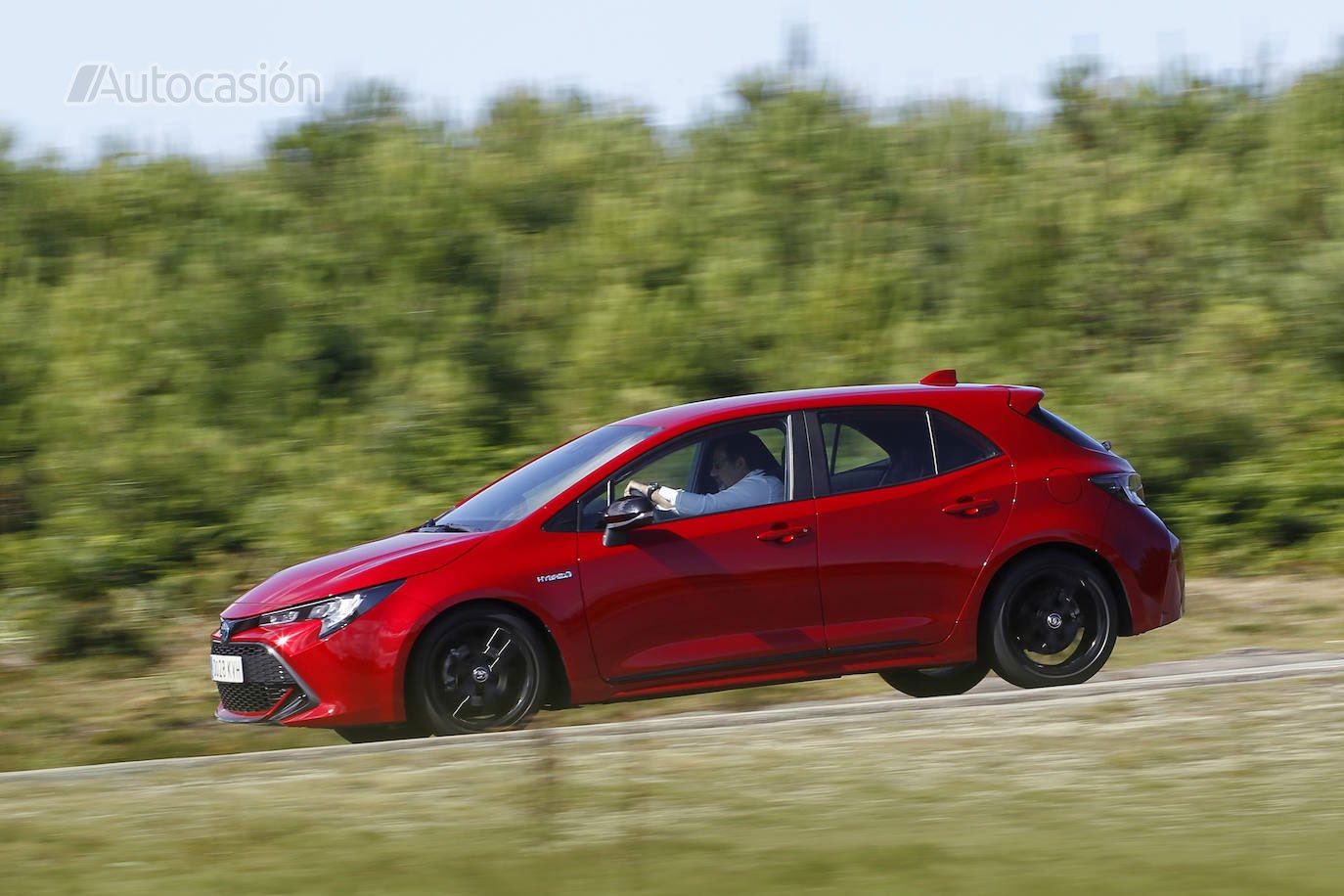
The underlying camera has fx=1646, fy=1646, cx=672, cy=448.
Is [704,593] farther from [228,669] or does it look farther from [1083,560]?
[228,669]

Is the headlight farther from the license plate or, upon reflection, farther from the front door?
the front door

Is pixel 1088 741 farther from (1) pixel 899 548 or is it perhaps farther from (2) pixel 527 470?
(2) pixel 527 470

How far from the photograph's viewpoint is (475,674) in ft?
23.1

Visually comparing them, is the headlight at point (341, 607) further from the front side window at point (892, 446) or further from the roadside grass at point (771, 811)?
the front side window at point (892, 446)

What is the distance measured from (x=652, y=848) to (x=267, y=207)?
52.3 feet

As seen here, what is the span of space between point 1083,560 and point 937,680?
3.67 ft

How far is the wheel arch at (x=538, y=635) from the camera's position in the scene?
22.7ft

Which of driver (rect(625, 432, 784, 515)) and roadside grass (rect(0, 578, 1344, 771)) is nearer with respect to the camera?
driver (rect(625, 432, 784, 515))

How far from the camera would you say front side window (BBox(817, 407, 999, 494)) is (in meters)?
7.61

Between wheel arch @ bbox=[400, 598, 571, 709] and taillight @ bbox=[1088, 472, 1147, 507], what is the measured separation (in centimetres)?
270

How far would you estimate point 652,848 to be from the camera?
479 cm

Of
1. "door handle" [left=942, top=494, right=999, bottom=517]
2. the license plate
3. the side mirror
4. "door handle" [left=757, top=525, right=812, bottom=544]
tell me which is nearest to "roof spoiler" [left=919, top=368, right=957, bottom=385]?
"door handle" [left=942, top=494, right=999, bottom=517]

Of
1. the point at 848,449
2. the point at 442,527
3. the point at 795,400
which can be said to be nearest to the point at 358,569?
the point at 442,527

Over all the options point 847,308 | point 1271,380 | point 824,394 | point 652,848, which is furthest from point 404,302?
point 652,848
